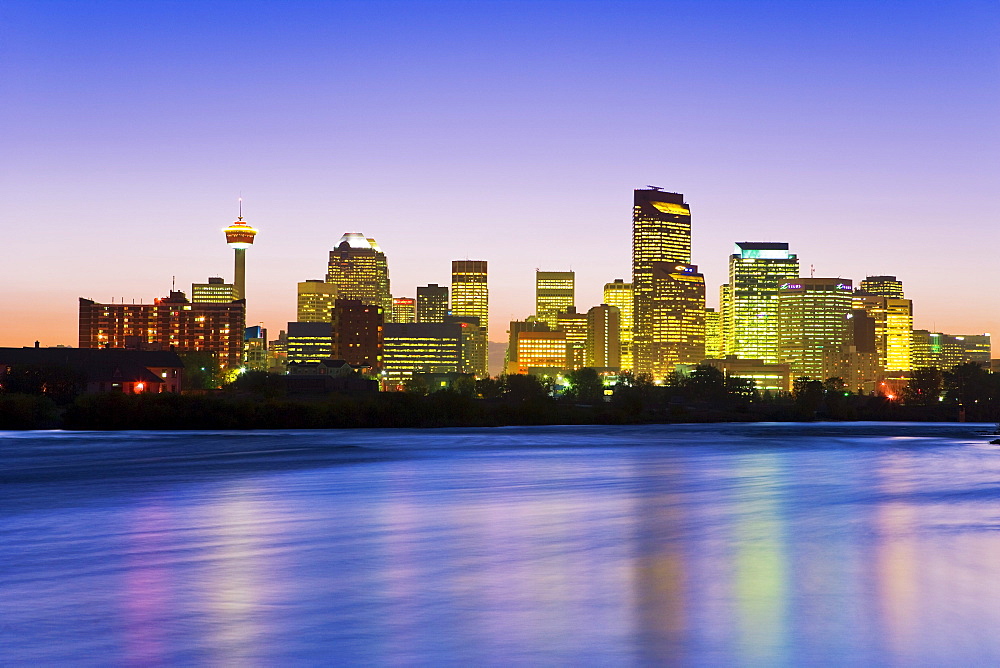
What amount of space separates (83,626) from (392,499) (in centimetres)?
2317

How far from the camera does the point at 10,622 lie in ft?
64.7

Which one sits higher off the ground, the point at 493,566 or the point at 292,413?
the point at 292,413

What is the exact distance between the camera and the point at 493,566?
88.0ft

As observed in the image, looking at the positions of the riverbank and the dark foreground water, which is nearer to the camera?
the dark foreground water

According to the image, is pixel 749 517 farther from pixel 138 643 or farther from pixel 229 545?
pixel 138 643

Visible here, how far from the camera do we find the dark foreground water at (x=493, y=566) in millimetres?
18500

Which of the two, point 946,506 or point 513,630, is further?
point 946,506

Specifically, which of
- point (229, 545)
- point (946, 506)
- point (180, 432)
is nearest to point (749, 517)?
point (946, 506)

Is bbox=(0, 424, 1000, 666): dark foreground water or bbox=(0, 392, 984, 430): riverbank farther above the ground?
bbox=(0, 392, 984, 430): riverbank

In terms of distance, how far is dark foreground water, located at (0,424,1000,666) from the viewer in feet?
60.7

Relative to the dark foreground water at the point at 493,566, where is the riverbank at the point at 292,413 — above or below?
above

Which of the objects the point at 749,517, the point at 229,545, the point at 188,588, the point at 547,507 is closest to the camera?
the point at 188,588

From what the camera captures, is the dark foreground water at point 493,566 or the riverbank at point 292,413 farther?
the riverbank at point 292,413

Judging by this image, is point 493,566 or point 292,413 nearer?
point 493,566
